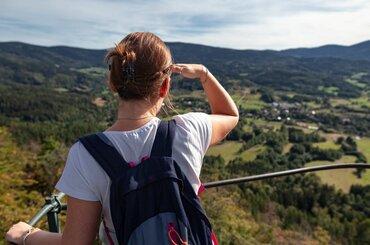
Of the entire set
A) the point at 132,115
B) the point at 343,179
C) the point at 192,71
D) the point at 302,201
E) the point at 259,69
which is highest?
the point at 192,71

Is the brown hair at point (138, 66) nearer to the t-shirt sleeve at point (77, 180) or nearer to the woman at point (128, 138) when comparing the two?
the woman at point (128, 138)

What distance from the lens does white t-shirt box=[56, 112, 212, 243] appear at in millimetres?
1180

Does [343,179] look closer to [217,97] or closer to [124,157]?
[217,97]

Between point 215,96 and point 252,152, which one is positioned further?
point 252,152

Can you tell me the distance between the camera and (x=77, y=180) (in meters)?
1.18

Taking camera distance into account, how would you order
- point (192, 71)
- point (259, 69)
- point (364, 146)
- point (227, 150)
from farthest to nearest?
point (259, 69)
point (364, 146)
point (227, 150)
point (192, 71)

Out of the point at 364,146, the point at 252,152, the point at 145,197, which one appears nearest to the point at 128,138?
the point at 145,197

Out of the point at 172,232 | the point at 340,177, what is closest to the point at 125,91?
the point at 172,232

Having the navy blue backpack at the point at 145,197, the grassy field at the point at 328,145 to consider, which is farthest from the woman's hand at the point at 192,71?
the grassy field at the point at 328,145

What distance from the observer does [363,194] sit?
38.4m

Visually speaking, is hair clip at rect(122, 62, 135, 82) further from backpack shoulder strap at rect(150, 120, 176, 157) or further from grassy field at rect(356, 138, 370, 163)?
grassy field at rect(356, 138, 370, 163)

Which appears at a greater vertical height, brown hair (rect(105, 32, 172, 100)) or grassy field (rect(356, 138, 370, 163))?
brown hair (rect(105, 32, 172, 100))

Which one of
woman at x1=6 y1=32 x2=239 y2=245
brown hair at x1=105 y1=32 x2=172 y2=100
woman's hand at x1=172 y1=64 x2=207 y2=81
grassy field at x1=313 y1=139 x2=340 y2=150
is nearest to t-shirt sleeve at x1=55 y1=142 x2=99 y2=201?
woman at x1=6 y1=32 x2=239 y2=245

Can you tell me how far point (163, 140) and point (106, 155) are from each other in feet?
0.66
